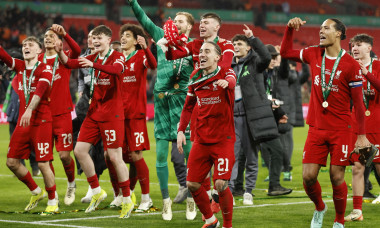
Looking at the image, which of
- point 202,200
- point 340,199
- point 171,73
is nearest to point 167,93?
point 171,73

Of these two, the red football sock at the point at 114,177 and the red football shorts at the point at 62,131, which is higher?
the red football shorts at the point at 62,131

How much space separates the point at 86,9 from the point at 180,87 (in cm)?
3262

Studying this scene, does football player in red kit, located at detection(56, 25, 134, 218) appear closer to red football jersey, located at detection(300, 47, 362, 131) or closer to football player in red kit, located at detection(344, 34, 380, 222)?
red football jersey, located at detection(300, 47, 362, 131)

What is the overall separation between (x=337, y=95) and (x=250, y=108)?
2.97m

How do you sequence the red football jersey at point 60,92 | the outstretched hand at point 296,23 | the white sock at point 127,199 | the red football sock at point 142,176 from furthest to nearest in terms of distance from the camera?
1. the red football jersey at point 60,92
2. the red football sock at point 142,176
3. the white sock at point 127,199
4. the outstretched hand at point 296,23

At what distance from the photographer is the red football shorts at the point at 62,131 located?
934 cm

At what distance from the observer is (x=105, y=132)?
8.58 meters

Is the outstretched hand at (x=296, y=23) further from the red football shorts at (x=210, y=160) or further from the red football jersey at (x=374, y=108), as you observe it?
the red football jersey at (x=374, y=108)

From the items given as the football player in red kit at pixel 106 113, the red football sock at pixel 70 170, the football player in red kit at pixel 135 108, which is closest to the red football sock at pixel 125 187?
the football player in red kit at pixel 106 113

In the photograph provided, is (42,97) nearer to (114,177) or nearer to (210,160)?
(114,177)

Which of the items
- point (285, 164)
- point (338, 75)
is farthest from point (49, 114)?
point (285, 164)

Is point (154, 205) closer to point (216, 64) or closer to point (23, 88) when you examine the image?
point (23, 88)

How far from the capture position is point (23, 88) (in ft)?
29.6

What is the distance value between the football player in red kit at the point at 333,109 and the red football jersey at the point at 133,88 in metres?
2.35
